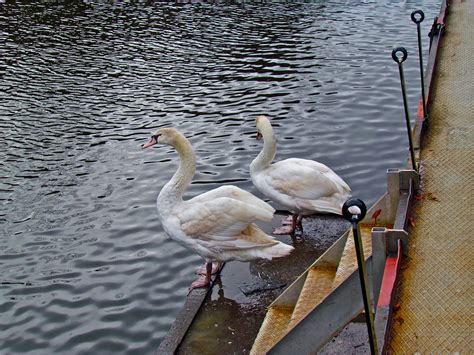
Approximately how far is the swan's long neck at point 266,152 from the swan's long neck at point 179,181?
45.8 inches

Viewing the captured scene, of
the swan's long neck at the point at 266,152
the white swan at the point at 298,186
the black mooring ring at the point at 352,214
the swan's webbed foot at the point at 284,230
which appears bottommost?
the swan's webbed foot at the point at 284,230

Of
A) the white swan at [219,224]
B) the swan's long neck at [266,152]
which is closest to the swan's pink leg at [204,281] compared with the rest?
the white swan at [219,224]

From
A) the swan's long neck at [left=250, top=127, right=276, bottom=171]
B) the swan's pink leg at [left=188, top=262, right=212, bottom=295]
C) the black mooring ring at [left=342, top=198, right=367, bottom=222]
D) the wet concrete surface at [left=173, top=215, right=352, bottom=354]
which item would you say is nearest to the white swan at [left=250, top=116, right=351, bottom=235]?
the swan's long neck at [left=250, top=127, right=276, bottom=171]

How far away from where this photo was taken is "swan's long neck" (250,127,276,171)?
32.3 feet

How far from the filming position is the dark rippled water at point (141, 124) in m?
9.20

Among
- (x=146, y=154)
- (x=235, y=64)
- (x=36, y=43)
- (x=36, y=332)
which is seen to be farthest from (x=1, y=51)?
(x=36, y=332)

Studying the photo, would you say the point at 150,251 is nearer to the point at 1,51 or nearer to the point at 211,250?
the point at 211,250

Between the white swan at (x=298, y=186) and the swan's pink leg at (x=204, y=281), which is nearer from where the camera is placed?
the swan's pink leg at (x=204, y=281)

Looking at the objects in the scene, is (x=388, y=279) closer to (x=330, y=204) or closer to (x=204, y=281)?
(x=204, y=281)

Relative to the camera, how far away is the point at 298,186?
31.0 ft

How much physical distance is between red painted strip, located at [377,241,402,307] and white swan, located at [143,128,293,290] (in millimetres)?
2579

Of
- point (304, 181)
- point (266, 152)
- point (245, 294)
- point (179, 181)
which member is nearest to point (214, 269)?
point (245, 294)

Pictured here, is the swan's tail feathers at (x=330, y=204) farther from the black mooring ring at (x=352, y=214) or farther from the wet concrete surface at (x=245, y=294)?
the black mooring ring at (x=352, y=214)

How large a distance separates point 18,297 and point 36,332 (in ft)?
2.76
